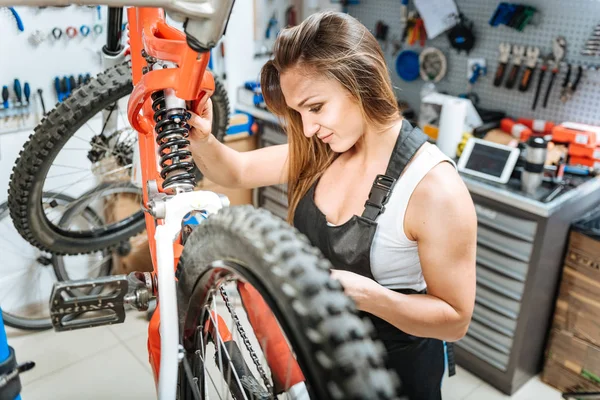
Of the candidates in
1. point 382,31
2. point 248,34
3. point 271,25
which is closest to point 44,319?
point 248,34

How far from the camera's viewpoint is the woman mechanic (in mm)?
1023

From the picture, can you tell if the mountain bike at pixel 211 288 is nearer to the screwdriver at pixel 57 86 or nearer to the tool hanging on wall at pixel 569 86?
the screwdriver at pixel 57 86

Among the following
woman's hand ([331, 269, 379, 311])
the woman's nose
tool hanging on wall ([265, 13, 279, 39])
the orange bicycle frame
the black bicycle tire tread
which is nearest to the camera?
the orange bicycle frame

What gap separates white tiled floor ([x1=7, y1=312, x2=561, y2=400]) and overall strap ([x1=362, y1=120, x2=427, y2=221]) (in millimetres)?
1390

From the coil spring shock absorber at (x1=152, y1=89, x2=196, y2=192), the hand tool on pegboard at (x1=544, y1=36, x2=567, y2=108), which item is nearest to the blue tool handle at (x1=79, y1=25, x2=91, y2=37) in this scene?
the coil spring shock absorber at (x1=152, y1=89, x2=196, y2=192)

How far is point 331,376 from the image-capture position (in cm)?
48

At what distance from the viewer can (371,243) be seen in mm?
1091

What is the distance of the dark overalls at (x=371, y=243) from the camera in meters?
1.09

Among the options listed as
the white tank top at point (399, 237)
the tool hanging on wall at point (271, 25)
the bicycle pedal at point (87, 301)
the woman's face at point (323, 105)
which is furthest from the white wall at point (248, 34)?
the bicycle pedal at point (87, 301)

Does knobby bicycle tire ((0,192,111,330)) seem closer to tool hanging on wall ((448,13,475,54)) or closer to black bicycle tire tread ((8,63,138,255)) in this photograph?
black bicycle tire tread ((8,63,138,255))

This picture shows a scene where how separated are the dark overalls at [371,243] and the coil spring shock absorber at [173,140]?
1.34ft

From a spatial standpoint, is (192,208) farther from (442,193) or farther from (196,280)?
(442,193)

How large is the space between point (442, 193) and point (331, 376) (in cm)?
62

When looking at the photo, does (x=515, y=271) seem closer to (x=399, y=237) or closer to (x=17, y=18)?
(x=399, y=237)
